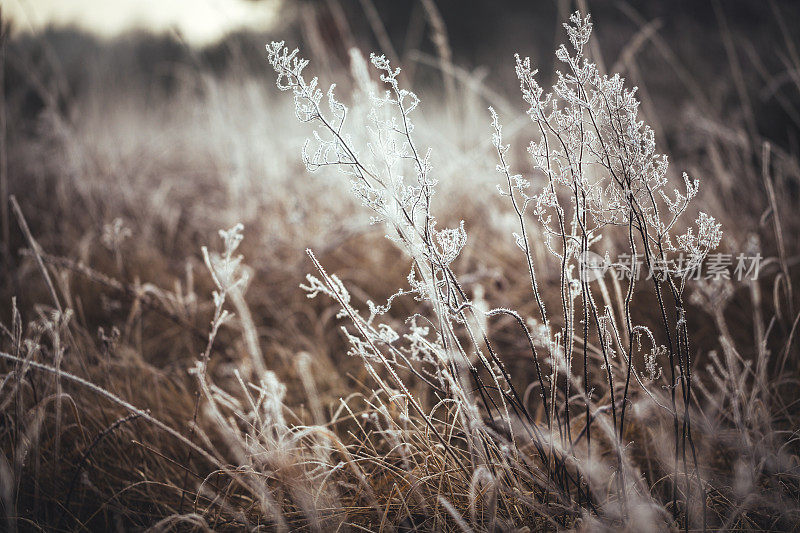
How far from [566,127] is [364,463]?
1.93 ft

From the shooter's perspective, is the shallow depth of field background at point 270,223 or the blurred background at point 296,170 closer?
the shallow depth of field background at point 270,223

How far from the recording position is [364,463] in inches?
30.7

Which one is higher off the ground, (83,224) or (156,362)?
(83,224)

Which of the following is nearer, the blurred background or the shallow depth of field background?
the shallow depth of field background

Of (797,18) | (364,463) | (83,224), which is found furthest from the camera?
(797,18)

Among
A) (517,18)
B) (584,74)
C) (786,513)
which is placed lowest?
(786,513)

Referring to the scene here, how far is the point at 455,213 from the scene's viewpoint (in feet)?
6.16

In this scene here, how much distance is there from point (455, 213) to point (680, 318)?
53.4 inches

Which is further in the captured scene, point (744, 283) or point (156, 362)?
point (156, 362)

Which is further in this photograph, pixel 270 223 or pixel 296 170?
pixel 296 170

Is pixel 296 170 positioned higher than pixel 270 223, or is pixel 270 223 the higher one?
pixel 296 170

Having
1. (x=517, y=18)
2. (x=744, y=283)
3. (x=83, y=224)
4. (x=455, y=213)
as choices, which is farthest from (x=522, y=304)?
(x=517, y=18)

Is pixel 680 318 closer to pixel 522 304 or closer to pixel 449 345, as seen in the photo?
pixel 449 345

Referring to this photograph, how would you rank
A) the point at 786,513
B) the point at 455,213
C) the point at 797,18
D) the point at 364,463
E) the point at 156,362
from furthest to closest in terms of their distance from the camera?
the point at 797,18 → the point at 455,213 → the point at 156,362 → the point at 364,463 → the point at 786,513
